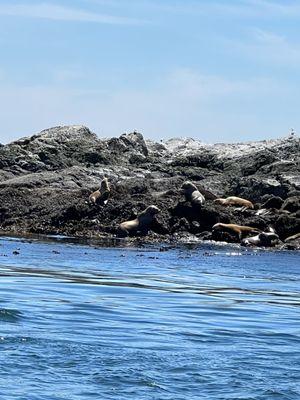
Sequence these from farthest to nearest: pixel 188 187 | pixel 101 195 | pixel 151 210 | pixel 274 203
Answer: pixel 101 195 → pixel 274 203 → pixel 188 187 → pixel 151 210

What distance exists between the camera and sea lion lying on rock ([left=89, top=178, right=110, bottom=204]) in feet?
95.3

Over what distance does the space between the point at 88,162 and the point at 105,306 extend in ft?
73.2

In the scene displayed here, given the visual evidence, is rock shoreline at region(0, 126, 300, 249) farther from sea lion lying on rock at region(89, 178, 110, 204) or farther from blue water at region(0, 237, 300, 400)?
blue water at region(0, 237, 300, 400)

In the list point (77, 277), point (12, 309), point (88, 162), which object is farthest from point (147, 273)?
point (88, 162)

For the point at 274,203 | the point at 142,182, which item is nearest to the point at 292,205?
the point at 274,203

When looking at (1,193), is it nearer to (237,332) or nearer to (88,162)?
(88,162)

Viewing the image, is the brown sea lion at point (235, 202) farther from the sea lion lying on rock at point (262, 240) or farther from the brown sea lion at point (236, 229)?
the sea lion lying on rock at point (262, 240)

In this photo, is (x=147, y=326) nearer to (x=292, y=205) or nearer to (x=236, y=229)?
(x=236, y=229)

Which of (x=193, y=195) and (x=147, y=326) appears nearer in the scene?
(x=147, y=326)

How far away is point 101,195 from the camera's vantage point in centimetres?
2938

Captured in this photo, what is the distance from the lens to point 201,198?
2792 centimetres

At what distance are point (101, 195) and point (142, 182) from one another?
10.6 ft

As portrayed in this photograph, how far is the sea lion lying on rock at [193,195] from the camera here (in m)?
27.8

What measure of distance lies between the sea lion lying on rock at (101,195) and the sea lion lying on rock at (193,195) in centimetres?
241
